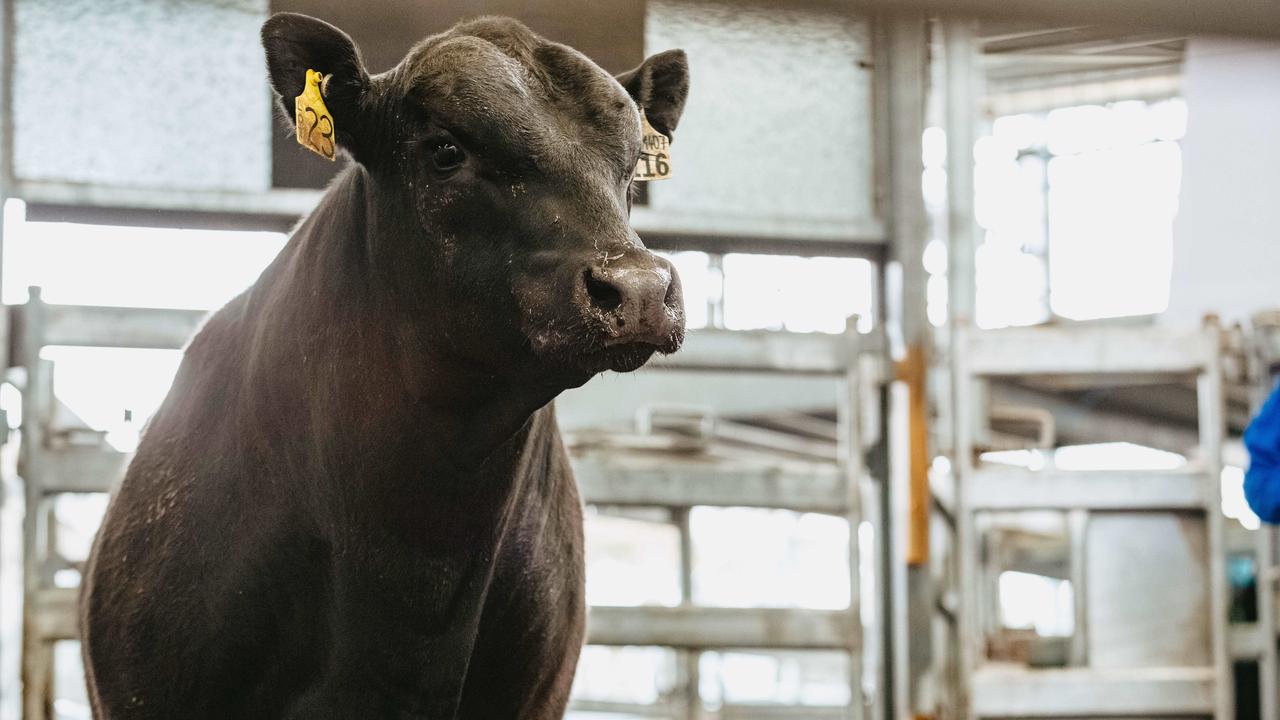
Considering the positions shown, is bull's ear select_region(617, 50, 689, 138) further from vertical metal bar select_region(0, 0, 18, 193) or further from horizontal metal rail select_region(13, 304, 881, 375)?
vertical metal bar select_region(0, 0, 18, 193)

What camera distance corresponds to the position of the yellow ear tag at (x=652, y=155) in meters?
3.14

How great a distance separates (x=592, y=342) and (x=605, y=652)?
417 inches

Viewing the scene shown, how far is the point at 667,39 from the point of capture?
5.43m

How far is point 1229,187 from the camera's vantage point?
6.80 m

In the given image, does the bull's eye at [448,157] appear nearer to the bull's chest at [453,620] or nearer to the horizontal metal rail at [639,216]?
the bull's chest at [453,620]

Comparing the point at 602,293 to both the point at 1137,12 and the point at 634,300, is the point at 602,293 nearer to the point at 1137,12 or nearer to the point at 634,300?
the point at 634,300

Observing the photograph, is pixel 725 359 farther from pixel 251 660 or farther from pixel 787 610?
pixel 251 660

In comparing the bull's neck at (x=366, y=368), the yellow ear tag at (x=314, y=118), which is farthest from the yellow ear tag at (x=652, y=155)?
the yellow ear tag at (x=314, y=118)

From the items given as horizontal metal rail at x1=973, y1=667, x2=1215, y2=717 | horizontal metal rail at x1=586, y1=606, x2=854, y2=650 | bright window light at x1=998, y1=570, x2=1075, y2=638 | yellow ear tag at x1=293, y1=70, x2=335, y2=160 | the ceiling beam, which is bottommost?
bright window light at x1=998, y1=570, x2=1075, y2=638

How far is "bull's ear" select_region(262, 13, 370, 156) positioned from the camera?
2.65 metres

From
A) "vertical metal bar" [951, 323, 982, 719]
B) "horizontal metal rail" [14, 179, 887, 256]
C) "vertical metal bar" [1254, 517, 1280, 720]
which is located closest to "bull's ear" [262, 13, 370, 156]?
"horizontal metal rail" [14, 179, 887, 256]

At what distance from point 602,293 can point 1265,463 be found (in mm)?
2913

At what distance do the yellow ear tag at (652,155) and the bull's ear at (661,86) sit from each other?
6 centimetres

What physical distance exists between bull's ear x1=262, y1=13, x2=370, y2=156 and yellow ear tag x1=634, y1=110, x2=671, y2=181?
2.18 ft
